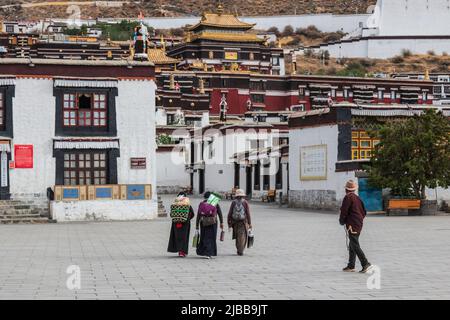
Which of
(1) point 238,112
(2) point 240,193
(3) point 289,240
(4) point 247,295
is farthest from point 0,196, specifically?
(1) point 238,112

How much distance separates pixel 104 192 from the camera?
1293 inches

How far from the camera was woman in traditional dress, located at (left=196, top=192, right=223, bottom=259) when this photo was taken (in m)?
17.9

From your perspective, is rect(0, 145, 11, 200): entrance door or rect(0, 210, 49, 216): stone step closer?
rect(0, 210, 49, 216): stone step

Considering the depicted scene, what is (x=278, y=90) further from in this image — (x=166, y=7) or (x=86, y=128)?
(x=166, y=7)

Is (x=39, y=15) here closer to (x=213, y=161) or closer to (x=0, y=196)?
(x=213, y=161)

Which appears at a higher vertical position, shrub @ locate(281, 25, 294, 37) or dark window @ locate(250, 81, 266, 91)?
shrub @ locate(281, 25, 294, 37)

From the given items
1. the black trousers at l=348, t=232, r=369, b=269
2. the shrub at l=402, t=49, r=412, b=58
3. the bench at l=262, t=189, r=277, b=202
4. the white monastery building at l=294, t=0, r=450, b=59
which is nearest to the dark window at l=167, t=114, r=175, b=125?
the bench at l=262, t=189, r=277, b=202

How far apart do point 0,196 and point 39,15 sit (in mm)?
113492

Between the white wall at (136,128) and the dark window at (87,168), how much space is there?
553mm

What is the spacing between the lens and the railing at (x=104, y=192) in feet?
106

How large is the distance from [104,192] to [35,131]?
320cm

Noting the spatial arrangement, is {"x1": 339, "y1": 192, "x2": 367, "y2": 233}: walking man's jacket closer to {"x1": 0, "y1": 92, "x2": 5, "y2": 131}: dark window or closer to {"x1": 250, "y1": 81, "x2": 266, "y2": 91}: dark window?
{"x1": 0, "y1": 92, "x2": 5, "y2": 131}: dark window

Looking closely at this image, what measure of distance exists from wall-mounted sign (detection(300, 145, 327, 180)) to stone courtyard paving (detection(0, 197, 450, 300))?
12806 millimetres

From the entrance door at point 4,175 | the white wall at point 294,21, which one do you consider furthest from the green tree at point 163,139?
the white wall at point 294,21
